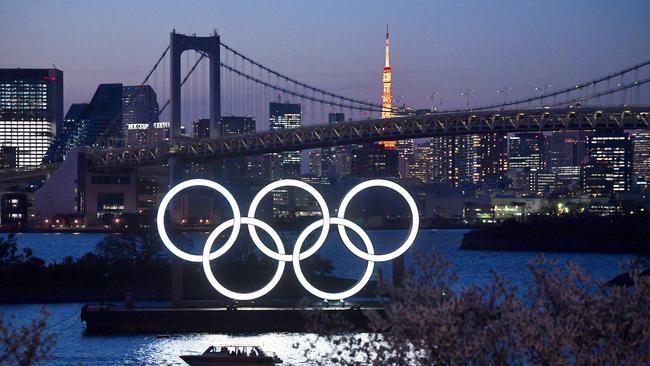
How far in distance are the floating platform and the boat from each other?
8.71 ft

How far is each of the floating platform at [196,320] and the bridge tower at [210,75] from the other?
90.7 feet

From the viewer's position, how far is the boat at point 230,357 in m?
16.1

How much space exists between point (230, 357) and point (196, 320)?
360 cm

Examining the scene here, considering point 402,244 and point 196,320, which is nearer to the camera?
point 402,244

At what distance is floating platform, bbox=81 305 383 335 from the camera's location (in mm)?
19250

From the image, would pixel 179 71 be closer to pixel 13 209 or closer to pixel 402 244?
pixel 13 209

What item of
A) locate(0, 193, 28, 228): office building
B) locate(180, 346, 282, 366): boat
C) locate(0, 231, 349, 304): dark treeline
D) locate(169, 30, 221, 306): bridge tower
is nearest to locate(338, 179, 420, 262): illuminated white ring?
locate(180, 346, 282, 366): boat

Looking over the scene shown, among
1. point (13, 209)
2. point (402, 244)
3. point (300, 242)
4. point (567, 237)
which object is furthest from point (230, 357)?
point (13, 209)

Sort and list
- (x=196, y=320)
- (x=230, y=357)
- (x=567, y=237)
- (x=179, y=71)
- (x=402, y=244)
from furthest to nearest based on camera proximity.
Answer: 1. (x=567, y=237)
2. (x=179, y=71)
3. (x=196, y=320)
4. (x=402, y=244)
5. (x=230, y=357)

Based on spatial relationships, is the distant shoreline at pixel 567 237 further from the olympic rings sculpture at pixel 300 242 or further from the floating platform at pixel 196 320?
the floating platform at pixel 196 320

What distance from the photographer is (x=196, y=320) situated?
19.5 meters

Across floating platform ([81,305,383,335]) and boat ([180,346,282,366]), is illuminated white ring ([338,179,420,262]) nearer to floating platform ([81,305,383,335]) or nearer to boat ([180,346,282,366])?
floating platform ([81,305,383,335])

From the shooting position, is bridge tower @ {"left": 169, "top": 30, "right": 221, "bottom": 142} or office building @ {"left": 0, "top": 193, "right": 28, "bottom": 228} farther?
office building @ {"left": 0, "top": 193, "right": 28, "bottom": 228}

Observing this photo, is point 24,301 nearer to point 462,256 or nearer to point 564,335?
point 564,335
